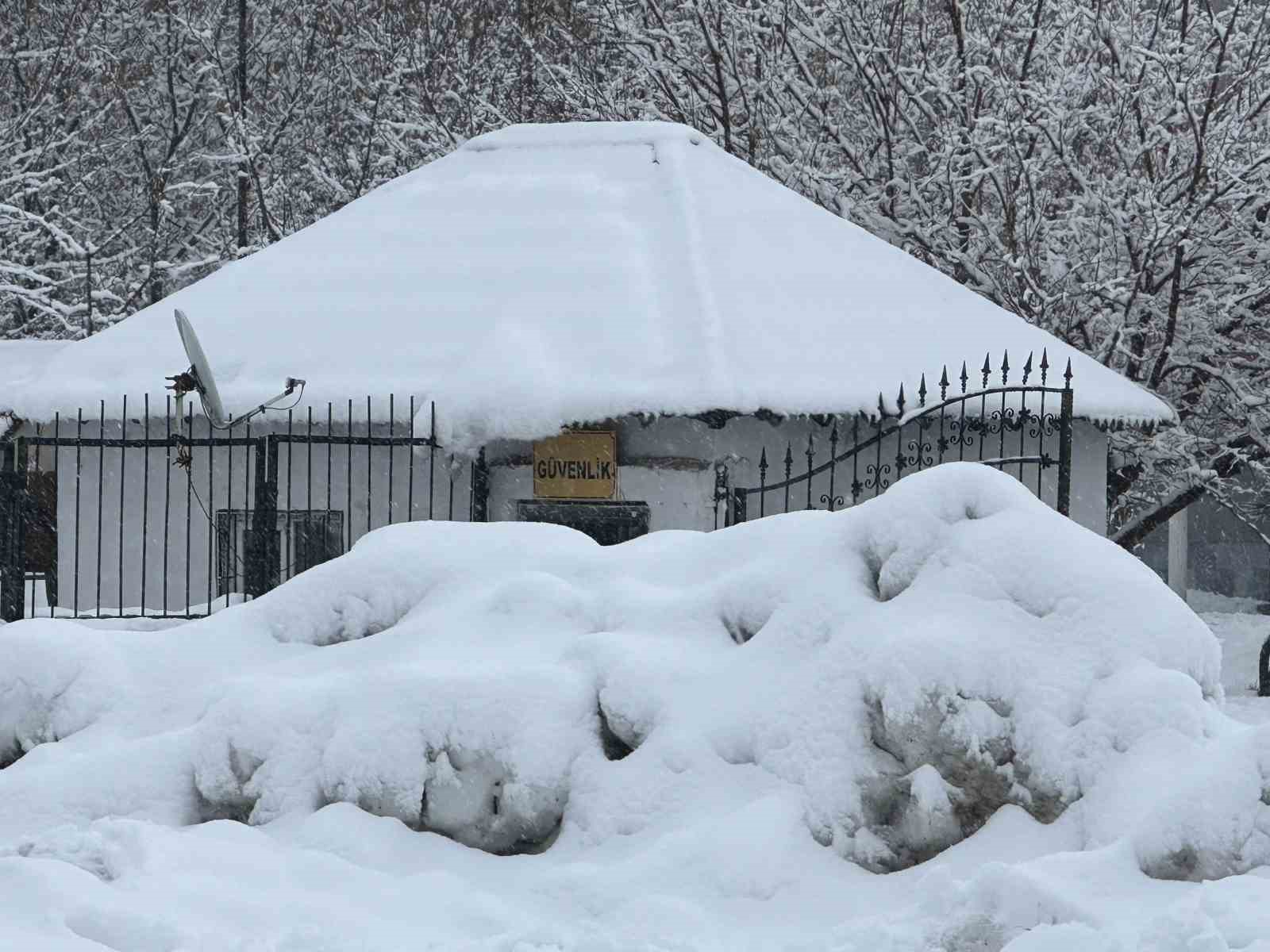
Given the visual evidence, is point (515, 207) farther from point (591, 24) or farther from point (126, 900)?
point (126, 900)

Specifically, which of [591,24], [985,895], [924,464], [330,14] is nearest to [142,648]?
[985,895]

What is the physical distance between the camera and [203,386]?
988 cm

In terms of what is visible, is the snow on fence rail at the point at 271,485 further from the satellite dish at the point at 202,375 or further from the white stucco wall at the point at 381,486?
the satellite dish at the point at 202,375

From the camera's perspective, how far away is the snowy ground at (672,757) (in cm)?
401

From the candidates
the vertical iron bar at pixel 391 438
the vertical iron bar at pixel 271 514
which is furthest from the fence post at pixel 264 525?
the vertical iron bar at pixel 391 438

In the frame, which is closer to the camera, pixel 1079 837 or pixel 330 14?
pixel 1079 837

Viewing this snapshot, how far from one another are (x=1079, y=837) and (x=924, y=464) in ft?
21.1

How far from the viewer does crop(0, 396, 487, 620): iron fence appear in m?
10.0

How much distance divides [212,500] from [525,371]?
2.38m

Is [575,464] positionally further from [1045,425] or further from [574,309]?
[1045,425]

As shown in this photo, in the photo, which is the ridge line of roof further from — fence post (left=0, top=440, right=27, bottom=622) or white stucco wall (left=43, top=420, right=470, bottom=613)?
fence post (left=0, top=440, right=27, bottom=622)

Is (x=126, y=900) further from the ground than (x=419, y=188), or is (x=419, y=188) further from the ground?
(x=419, y=188)

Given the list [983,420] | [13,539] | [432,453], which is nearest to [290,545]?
[432,453]

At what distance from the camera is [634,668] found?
4.91 meters
